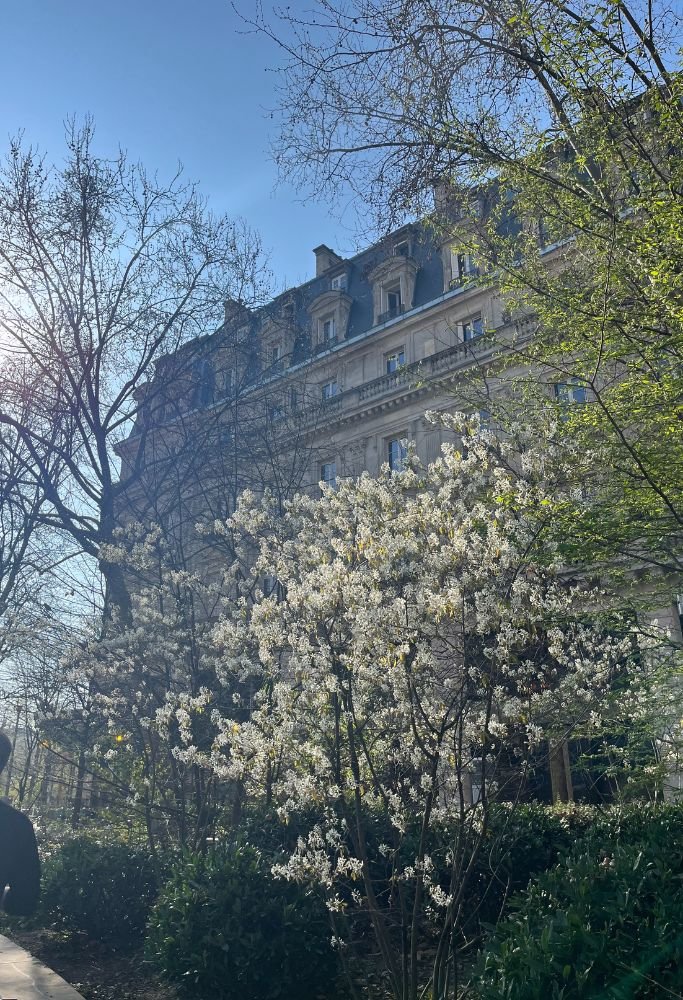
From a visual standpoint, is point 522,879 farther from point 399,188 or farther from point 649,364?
point 399,188

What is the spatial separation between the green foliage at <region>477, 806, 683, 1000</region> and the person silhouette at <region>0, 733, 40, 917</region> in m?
8.14

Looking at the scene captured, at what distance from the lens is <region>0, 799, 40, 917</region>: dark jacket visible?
10.6m

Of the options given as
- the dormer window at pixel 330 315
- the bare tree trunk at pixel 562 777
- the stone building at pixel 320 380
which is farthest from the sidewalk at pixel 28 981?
the dormer window at pixel 330 315

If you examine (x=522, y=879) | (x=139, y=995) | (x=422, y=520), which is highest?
(x=422, y=520)

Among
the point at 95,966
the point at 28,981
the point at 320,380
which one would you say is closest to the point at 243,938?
the point at 28,981

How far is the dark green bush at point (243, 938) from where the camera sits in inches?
266

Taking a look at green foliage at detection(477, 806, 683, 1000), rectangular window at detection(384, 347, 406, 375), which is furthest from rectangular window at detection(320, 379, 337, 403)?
green foliage at detection(477, 806, 683, 1000)

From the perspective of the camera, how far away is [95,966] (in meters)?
8.94

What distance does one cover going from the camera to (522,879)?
374 inches

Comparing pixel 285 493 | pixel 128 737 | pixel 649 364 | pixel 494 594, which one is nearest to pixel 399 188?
pixel 649 364

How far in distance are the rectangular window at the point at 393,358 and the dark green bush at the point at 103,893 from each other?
2049 cm

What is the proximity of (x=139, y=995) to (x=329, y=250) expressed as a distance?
1248 inches

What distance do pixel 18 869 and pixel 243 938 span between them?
219 inches

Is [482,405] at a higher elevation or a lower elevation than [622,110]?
lower
